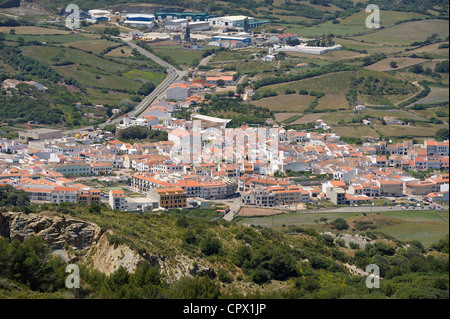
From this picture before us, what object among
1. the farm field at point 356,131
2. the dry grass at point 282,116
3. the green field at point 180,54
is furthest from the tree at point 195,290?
the green field at point 180,54

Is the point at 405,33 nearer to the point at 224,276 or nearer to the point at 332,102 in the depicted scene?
the point at 332,102

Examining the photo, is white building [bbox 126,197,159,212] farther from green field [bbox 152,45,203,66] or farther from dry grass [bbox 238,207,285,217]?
green field [bbox 152,45,203,66]

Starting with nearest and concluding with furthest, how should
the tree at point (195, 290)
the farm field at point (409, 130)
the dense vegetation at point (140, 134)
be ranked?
the tree at point (195, 290) → the dense vegetation at point (140, 134) → the farm field at point (409, 130)

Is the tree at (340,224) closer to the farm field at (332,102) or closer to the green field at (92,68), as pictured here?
the farm field at (332,102)

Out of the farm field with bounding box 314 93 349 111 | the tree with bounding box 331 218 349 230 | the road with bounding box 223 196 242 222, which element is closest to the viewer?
the tree with bounding box 331 218 349 230

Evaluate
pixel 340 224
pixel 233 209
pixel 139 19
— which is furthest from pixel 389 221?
pixel 139 19

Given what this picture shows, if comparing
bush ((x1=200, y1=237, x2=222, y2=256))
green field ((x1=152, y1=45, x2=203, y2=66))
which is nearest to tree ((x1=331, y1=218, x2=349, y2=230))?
bush ((x1=200, y1=237, x2=222, y2=256))
